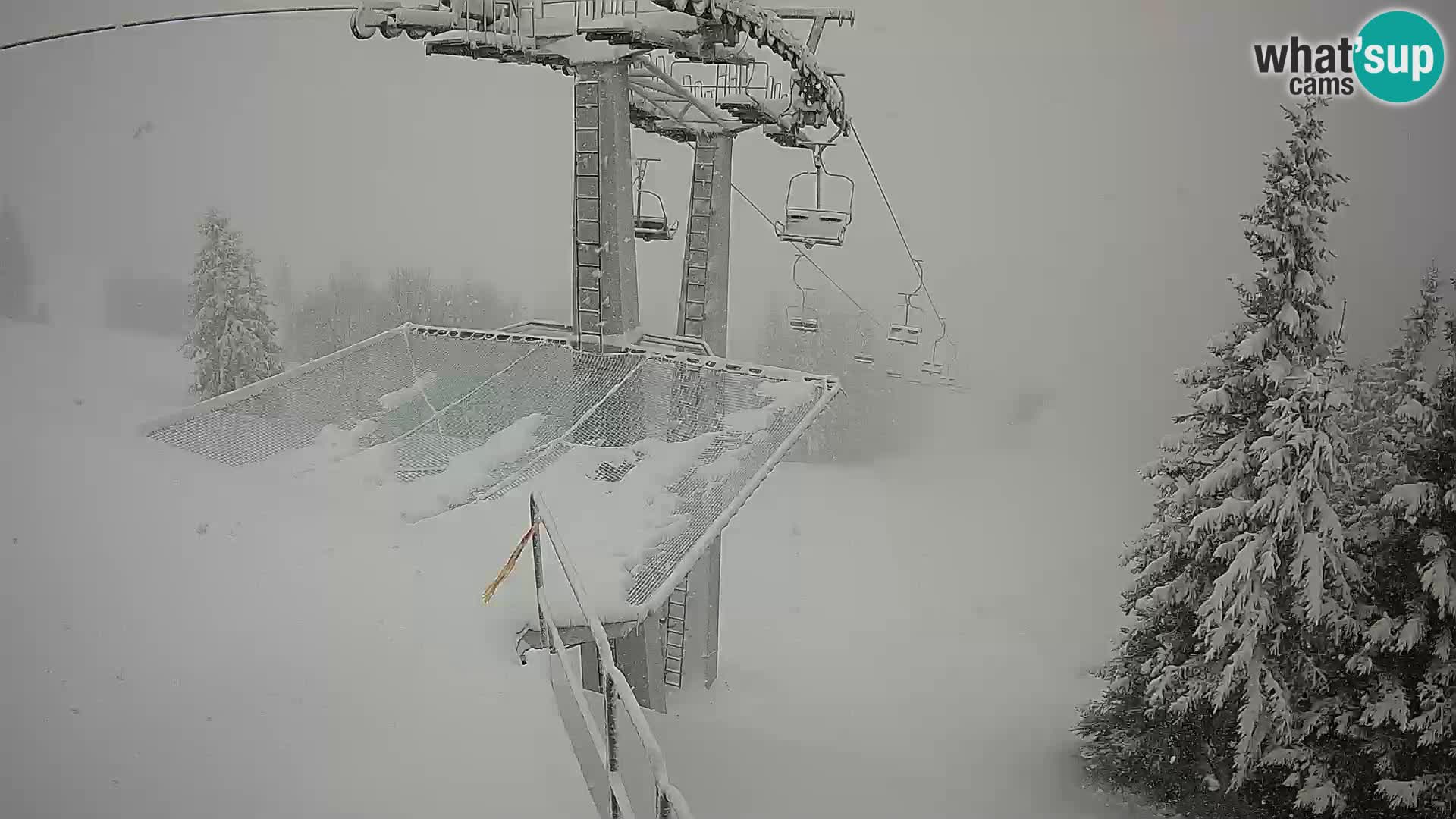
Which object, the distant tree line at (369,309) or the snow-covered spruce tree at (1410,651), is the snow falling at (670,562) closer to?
the snow-covered spruce tree at (1410,651)

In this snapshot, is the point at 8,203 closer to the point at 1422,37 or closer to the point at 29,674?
the point at 29,674

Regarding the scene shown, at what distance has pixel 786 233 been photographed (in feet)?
29.7

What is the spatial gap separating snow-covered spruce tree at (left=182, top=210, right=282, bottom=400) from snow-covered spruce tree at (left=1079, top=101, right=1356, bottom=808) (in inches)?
768

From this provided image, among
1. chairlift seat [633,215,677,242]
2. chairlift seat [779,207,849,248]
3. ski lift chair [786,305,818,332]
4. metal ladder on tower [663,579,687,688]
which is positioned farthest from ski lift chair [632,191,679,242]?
metal ladder on tower [663,579,687,688]

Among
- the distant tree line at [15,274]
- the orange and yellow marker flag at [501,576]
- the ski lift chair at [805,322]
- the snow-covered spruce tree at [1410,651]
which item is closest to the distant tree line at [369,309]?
the distant tree line at [15,274]

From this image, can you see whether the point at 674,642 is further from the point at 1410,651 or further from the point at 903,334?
the point at 1410,651

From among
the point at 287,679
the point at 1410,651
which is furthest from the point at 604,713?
the point at 1410,651

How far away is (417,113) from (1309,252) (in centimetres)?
7348

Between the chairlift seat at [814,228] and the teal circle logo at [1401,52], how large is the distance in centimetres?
2739

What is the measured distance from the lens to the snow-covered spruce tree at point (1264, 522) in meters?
7.98

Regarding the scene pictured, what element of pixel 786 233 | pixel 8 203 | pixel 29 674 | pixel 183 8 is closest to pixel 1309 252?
pixel 786 233

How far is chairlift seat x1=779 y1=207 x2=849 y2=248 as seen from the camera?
29.1 feet

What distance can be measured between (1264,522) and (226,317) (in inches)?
833

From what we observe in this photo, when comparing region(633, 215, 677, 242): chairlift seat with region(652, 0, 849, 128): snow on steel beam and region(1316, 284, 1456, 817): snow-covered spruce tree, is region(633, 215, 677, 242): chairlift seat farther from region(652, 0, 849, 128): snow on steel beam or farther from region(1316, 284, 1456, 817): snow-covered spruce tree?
region(1316, 284, 1456, 817): snow-covered spruce tree
